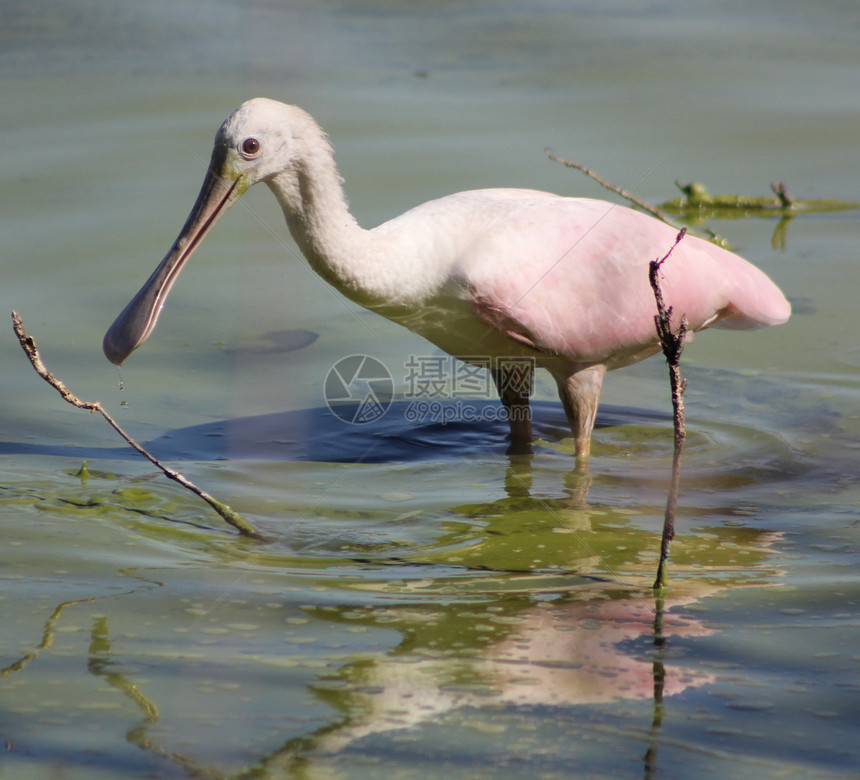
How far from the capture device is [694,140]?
9680 millimetres

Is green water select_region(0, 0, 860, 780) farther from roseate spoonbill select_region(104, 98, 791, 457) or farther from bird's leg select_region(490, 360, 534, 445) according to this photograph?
roseate spoonbill select_region(104, 98, 791, 457)

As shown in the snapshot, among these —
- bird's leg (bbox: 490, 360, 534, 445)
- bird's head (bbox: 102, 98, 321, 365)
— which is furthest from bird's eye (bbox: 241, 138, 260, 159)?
bird's leg (bbox: 490, 360, 534, 445)

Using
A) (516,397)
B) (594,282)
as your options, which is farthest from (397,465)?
(594,282)

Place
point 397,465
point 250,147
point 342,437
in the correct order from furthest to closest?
1. point 342,437
2. point 397,465
3. point 250,147

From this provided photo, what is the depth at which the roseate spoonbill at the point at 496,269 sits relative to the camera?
495 centimetres

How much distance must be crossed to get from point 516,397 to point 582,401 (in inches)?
17.0

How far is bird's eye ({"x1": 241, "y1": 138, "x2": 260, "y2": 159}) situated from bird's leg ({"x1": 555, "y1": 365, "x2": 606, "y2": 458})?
1644 mm

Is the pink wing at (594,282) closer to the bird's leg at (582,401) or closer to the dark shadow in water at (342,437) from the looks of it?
the bird's leg at (582,401)

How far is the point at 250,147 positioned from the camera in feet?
15.9

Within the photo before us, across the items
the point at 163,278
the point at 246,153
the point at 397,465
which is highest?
the point at 246,153

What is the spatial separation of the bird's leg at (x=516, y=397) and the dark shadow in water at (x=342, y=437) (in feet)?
0.27

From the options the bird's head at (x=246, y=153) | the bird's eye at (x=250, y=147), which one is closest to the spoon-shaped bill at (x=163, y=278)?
the bird's head at (x=246, y=153)

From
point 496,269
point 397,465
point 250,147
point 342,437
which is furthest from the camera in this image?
point 342,437

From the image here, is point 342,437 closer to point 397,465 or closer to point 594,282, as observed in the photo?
point 397,465
